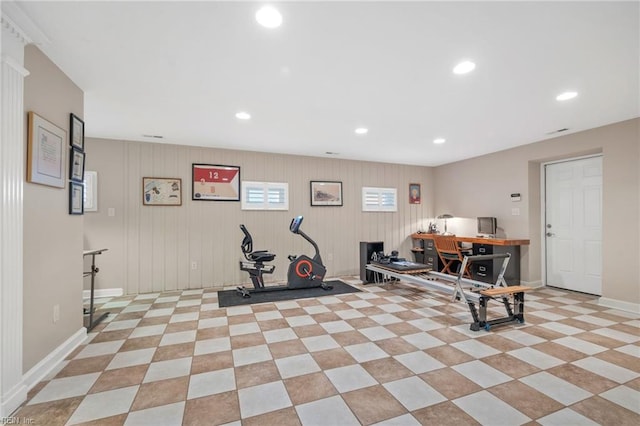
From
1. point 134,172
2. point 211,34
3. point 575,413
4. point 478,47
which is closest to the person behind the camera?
point 575,413

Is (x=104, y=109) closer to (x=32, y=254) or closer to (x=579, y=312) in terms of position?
(x=32, y=254)

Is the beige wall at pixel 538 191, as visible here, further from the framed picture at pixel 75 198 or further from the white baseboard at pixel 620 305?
the framed picture at pixel 75 198

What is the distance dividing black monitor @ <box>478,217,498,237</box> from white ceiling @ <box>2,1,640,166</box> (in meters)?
1.87

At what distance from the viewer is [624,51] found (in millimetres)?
2279

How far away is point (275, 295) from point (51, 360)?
8.65 ft

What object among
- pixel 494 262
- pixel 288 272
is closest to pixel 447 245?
pixel 494 262

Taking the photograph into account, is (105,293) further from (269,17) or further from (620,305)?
(620,305)

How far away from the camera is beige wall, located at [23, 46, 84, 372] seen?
83.0 inches

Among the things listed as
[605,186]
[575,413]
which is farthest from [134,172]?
[605,186]

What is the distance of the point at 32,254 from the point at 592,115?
597cm

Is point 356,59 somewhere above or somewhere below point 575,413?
above

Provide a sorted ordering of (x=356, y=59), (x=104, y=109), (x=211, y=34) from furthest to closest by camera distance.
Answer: (x=104, y=109)
(x=356, y=59)
(x=211, y=34)

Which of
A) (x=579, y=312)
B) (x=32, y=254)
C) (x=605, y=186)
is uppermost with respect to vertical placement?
(x=605, y=186)

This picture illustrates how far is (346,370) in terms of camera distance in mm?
2271
